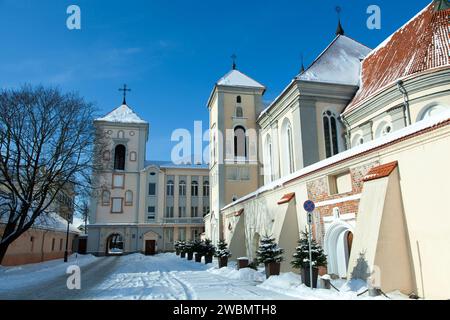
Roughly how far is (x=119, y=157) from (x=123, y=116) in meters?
6.75

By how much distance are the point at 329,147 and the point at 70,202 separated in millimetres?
17526

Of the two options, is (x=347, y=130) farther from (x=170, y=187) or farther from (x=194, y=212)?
(x=170, y=187)

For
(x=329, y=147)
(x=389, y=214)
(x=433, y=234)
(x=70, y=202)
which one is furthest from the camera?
(x=329, y=147)

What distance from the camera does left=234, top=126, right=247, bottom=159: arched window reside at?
36844 millimetres

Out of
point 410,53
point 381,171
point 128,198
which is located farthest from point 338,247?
point 128,198

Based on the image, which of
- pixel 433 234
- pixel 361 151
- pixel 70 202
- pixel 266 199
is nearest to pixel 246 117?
pixel 266 199

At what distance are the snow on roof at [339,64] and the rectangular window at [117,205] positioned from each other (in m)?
35.7

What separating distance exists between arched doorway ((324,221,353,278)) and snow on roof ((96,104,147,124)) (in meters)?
45.4

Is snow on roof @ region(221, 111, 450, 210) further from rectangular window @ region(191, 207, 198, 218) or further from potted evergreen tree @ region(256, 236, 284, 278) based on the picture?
rectangular window @ region(191, 207, 198, 218)

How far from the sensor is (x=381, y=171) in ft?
32.7

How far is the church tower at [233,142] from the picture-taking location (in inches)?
1396

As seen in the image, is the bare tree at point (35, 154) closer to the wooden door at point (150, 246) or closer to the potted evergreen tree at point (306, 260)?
the potted evergreen tree at point (306, 260)

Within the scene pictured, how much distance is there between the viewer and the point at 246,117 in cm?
3753
